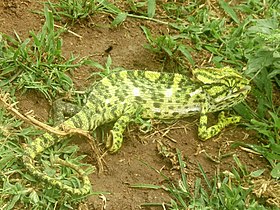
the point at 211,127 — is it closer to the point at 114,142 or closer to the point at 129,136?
the point at 129,136

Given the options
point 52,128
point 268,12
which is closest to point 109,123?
point 52,128

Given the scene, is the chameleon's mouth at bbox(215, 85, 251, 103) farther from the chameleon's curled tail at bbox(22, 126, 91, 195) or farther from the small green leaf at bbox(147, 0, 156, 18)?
the chameleon's curled tail at bbox(22, 126, 91, 195)

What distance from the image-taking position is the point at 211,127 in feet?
21.2

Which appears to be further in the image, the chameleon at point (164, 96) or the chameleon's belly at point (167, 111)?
the chameleon's belly at point (167, 111)

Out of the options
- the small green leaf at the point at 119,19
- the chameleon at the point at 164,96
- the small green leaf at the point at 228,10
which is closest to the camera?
the chameleon at the point at 164,96

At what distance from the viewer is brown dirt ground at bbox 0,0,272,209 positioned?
5.82 metres

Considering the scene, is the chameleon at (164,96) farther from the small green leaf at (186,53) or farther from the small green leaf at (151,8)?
the small green leaf at (151,8)

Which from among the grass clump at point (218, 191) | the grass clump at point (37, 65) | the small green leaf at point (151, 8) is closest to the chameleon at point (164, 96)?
the grass clump at point (37, 65)

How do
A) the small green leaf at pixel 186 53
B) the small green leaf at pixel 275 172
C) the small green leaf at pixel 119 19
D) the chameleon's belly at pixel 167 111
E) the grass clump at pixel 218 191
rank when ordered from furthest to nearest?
1. the small green leaf at pixel 119 19
2. the small green leaf at pixel 186 53
3. the chameleon's belly at pixel 167 111
4. the small green leaf at pixel 275 172
5. the grass clump at pixel 218 191

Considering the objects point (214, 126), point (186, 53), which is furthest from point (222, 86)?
point (186, 53)

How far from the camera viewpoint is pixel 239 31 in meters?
7.34

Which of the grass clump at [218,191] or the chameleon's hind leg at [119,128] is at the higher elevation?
the chameleon's hind leg at [119,128]

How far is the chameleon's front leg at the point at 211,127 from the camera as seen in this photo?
6375 mm

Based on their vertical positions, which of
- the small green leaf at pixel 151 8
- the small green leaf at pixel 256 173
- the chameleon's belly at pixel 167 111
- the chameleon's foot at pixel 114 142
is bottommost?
Result: the small green leaf at pixel 256 173
